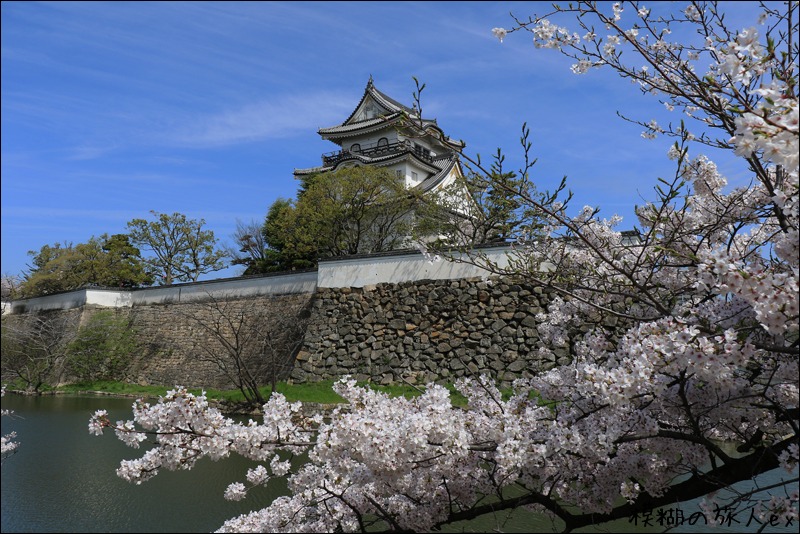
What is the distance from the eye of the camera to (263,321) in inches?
572

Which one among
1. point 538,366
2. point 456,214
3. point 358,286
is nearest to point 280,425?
point 538,366

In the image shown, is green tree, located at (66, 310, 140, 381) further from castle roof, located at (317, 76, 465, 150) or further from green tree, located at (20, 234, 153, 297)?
castle roof, located at (317, 76, 465, 150)

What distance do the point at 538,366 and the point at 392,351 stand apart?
3.53 meters

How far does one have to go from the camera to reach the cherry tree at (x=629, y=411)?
171 cm

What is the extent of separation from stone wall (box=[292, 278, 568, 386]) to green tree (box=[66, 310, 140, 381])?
23.3ft

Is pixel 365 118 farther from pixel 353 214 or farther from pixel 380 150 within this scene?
pixel 353 214

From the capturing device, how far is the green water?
437 cm

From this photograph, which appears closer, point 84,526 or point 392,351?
point 84,526

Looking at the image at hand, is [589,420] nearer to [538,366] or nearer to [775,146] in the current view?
[775,146]

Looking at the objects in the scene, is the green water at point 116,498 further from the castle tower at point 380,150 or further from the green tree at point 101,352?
the castle tower at point 380,150

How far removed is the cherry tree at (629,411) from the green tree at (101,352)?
15413 millimetres

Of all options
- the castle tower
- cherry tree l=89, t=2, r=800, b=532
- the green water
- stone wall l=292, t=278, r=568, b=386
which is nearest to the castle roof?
the castle tower

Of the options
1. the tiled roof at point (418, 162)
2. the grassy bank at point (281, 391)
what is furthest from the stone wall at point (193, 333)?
the tiled roof at point (418, 162)

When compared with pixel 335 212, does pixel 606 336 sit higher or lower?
lower
